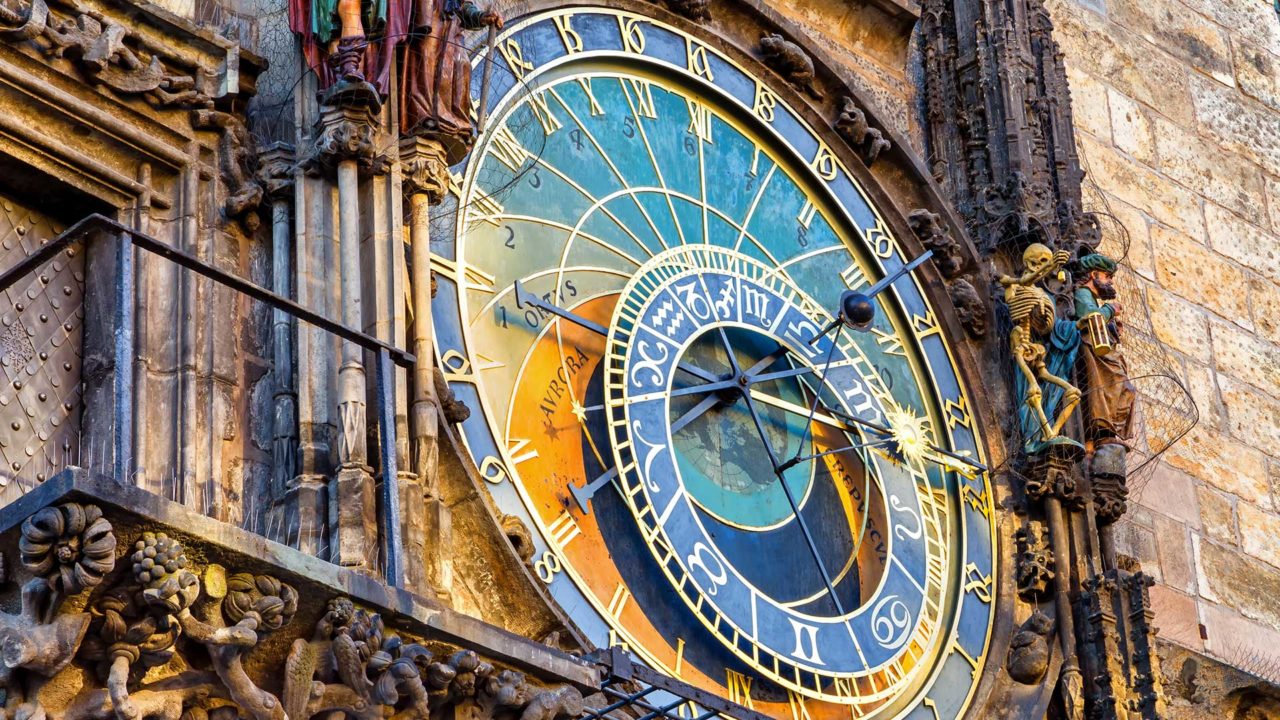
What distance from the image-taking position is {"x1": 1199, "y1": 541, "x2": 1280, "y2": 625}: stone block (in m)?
8.71

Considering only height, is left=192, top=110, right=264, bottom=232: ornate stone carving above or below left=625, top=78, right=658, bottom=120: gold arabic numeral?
below

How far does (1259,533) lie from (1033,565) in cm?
152

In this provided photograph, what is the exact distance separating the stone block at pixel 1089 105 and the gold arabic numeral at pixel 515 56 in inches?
102

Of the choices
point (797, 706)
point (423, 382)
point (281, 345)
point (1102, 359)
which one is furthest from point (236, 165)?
point (1102, 359)

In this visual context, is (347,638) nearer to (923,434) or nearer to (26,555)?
(26,555)

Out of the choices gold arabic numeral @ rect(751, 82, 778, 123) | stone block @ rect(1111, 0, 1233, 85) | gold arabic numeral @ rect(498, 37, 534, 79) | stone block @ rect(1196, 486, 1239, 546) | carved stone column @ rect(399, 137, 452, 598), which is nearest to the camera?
carved stone column @ rect(399, 137, 452, 598)

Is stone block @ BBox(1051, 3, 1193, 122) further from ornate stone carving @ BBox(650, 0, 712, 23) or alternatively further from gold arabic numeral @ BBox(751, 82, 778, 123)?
ornate stone carving @ BBox(650, 0, 712, 23)

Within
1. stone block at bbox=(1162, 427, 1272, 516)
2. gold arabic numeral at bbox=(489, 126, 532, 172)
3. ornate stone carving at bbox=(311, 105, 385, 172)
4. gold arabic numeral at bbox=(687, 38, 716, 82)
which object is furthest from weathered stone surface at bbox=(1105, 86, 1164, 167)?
ornate stone carving at bbox=(311, 105, 385, 172)

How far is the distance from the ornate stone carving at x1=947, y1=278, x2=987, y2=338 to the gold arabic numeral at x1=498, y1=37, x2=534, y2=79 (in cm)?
159

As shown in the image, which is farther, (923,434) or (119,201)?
(923,434)

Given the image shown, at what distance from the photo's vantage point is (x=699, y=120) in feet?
25.6

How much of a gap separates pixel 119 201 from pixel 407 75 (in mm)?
706

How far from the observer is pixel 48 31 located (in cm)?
615

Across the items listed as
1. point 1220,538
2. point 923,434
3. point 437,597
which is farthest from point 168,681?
point 1220,538
